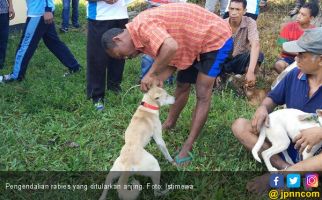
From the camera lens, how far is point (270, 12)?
8812mm

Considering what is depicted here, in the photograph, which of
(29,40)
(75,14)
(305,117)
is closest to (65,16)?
(75,14)

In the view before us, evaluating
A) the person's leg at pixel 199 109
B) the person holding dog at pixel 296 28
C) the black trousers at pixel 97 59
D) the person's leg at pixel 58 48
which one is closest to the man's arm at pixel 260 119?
the person's leg at pixel 199 109

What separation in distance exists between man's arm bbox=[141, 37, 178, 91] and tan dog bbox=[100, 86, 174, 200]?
8 cm

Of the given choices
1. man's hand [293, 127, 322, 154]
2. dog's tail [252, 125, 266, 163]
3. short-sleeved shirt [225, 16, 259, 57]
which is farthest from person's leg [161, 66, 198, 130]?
short-sleeved shirt [225, 16, 259, 57]

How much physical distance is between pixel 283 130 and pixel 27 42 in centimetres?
396

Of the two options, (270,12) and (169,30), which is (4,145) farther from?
(270,12)

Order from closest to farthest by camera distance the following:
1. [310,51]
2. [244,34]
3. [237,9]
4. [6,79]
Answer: [310,51]
[237,9]
[244,34]
[6,79]

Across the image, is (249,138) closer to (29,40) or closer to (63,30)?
(29,40)

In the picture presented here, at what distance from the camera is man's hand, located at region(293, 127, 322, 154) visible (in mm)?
3055

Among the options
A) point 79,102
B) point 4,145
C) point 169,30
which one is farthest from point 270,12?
point 4,145

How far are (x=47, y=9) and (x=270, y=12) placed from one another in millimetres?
5106

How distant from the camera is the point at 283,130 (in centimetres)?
333

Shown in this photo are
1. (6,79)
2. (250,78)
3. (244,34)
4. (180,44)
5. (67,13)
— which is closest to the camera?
(180,44)

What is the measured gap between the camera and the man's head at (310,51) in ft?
10.2
